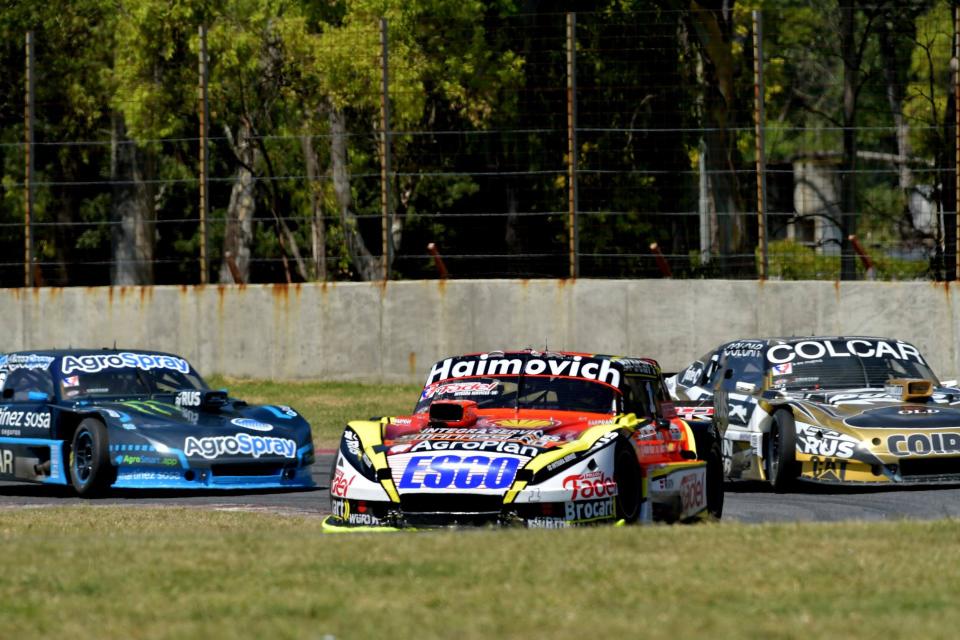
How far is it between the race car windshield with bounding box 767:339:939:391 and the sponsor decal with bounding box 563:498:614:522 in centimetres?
536

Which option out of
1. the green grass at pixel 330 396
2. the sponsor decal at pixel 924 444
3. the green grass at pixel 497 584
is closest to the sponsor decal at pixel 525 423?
the green grass at pixel 497 584

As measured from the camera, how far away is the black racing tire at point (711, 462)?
479 inches

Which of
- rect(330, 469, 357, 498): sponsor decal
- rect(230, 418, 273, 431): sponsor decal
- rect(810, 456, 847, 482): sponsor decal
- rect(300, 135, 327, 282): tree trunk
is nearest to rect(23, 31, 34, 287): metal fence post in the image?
rect(300, 135, 327, 282): tree trunk

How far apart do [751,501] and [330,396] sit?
10.6m

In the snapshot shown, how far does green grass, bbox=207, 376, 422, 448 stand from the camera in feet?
73.9

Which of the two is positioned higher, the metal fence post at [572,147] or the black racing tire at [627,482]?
the metal fence post at [572,147]

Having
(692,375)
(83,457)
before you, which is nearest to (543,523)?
(83,457)

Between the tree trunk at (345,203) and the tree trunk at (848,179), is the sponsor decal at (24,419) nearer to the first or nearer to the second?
the tree trunk at (345,203)

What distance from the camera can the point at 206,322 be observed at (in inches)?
969

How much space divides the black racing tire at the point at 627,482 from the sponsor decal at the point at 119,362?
21.2 feet

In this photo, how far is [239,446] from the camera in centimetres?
1484

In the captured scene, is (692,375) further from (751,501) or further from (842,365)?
(751,501)

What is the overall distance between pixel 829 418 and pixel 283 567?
7.18 meters

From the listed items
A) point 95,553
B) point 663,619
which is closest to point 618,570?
point 663,619
